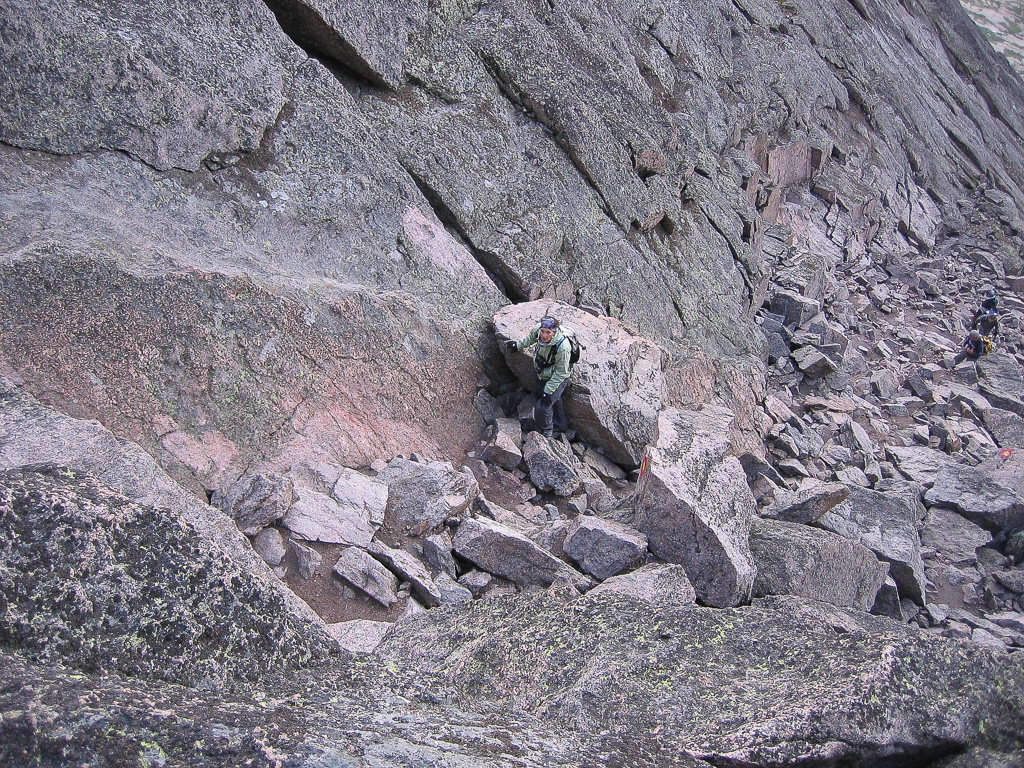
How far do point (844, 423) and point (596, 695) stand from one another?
39.7ft

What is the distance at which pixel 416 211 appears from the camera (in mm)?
10117

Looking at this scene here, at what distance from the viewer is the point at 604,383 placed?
32.8 feet

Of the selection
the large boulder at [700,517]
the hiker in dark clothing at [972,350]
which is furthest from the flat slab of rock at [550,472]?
the hiker in dark clothing at [972,350]

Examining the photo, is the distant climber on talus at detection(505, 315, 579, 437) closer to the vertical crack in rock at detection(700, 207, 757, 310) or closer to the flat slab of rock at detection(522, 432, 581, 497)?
the flat slab of rock at detection(522, 432, 581, 497)

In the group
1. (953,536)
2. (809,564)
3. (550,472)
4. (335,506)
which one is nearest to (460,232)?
(550,472)

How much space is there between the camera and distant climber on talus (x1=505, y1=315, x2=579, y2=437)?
934 centimetres

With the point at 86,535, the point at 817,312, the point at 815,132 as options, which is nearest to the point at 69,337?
the point at 86,535

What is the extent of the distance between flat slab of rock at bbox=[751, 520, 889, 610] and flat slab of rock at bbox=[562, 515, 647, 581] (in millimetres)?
1554

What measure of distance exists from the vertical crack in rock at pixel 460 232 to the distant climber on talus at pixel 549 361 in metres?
1.58

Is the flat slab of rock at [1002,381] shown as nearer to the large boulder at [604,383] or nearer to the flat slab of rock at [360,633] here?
the large boulder at [604,383]

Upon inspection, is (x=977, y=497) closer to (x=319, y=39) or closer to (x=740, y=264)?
(x=740, y=264)

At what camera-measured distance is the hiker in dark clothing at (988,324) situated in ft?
69.3

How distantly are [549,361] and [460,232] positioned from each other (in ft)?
8.72

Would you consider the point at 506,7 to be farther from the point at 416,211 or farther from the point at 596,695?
the point at 596,695
